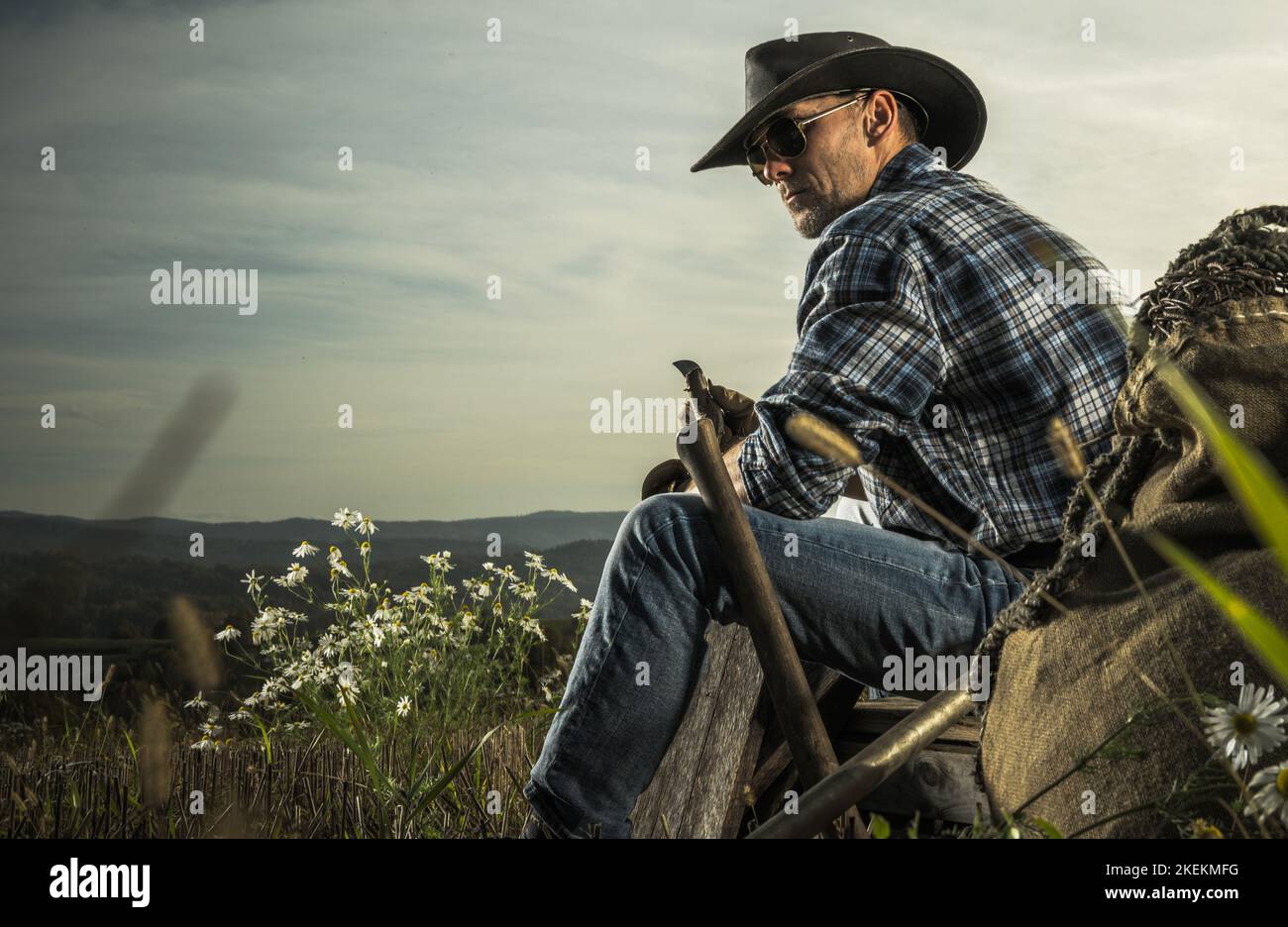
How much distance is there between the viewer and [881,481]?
243 centimetres

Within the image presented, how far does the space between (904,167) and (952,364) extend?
0.75 m

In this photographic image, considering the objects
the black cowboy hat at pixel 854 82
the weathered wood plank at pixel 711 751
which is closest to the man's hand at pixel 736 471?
the weathered wood plank at pixel 711 751

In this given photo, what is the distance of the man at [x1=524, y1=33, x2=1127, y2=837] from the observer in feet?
8.02

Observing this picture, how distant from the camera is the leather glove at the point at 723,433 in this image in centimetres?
286

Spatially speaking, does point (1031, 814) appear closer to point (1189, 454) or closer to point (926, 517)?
point (1189, 454)

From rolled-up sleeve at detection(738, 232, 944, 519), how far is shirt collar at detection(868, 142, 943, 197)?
19.8 inches

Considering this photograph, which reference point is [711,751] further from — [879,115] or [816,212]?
[879,115]

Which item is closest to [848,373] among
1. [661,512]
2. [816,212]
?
[661,512]

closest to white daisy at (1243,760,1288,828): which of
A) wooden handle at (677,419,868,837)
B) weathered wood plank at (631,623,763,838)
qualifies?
wooden handle at (677,419,868,837)

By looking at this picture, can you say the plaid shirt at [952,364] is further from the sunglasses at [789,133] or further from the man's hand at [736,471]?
the sunglasses at [789,133]

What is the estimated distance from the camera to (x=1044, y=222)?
8.71ft

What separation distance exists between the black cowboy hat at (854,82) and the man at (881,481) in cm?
61

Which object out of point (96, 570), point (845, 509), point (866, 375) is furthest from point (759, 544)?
point (96, 570)
